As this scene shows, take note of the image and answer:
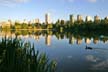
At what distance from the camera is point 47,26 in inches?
6521

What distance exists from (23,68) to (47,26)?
159m

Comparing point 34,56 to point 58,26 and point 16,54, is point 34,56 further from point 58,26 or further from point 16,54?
point 58,26

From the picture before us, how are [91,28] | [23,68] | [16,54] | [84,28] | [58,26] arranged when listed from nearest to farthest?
[23,68] < [16,54] < [91,28] < [84,28] < [58,26]

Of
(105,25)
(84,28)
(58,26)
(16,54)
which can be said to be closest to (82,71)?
(16,54)

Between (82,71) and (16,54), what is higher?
(16,54)

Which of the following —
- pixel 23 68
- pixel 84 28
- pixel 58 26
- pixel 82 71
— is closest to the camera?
pixel 23 68

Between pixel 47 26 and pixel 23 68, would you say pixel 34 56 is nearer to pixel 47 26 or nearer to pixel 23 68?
pixel 23 68

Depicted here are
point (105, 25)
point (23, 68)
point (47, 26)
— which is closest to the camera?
point (23, 68)

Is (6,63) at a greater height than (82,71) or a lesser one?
greater

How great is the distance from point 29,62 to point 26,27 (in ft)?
493

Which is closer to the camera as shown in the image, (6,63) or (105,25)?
(6,63)

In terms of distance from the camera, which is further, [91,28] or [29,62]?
[91,28]

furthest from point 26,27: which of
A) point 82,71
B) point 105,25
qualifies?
point 82,71

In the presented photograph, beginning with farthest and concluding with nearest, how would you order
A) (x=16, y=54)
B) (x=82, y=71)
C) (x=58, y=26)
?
(x=58, y=26) → (x=82, y=71) → (x=16, y=54)
